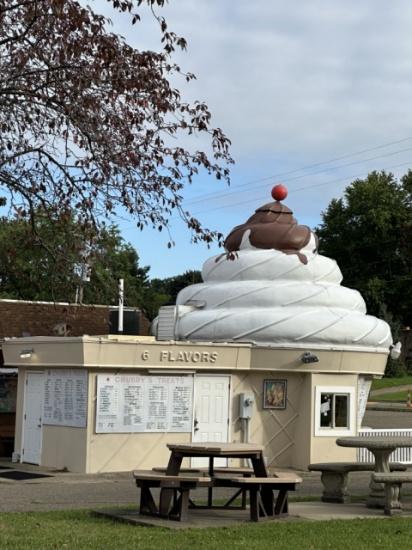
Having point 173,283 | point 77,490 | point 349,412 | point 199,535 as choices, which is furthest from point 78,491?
point 173,283

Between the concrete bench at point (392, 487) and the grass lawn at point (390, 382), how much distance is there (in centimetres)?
4270

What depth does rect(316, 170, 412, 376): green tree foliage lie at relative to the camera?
7000cm

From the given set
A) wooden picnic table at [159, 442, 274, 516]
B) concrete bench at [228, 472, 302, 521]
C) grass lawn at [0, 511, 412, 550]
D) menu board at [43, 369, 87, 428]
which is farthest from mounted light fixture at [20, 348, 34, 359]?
concrete bench at [228, 472, 302, 521]

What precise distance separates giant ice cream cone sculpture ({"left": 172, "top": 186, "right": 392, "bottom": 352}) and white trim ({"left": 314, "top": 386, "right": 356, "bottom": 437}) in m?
1.00

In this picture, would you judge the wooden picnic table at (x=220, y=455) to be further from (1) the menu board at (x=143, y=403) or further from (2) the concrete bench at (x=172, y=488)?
(1) the menu board at (x=143, y=403)

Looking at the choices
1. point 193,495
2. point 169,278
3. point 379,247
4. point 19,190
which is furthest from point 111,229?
point 169,278

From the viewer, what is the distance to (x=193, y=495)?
15812 mm

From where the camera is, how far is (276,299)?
74.3ft

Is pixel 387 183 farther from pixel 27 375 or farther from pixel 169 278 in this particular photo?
pixel 27 375

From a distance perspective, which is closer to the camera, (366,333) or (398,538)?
(398,538)

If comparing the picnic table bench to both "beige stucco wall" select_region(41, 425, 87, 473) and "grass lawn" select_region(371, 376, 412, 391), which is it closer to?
"beige stucco wall" select_region(41, 425, 87, 473)

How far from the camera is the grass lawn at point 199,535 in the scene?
987 cm

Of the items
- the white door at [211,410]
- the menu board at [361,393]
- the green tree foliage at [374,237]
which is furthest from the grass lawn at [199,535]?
the green tree foliage at [374,237]

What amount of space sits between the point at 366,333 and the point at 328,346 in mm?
1189
